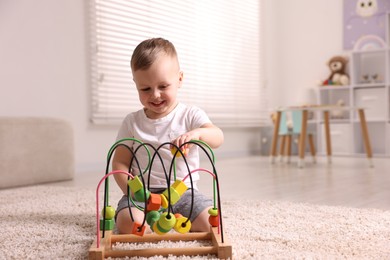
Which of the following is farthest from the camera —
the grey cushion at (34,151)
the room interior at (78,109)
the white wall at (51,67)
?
the white wall at (51,67)

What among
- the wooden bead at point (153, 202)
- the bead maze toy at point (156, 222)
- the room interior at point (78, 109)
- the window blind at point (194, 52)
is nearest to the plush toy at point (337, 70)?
the window blind at point (194, 52)

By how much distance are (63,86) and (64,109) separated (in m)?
0.13

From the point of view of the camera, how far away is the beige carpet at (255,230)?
0.92 metres

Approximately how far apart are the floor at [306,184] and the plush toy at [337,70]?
141cm

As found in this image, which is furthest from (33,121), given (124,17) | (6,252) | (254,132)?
(254,132)

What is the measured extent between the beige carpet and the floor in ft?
0.81

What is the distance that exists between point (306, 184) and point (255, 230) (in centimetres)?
104

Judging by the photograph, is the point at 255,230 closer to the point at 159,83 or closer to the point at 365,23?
the point at 159,83

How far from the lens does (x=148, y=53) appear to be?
100cm

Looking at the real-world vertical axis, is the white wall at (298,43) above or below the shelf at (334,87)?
above

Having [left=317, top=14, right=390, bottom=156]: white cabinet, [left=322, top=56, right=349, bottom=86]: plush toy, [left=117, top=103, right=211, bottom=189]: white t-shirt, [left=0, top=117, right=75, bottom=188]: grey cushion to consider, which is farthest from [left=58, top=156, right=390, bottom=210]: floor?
[left=322, top=56, right=349, bottom=86]: plush toy

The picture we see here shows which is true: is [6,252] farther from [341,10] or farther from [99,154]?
[341,10]

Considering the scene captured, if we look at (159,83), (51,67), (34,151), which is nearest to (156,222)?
(159,83)

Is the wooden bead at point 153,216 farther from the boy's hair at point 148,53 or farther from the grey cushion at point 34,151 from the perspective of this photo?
the grey cushion at point 34,151
